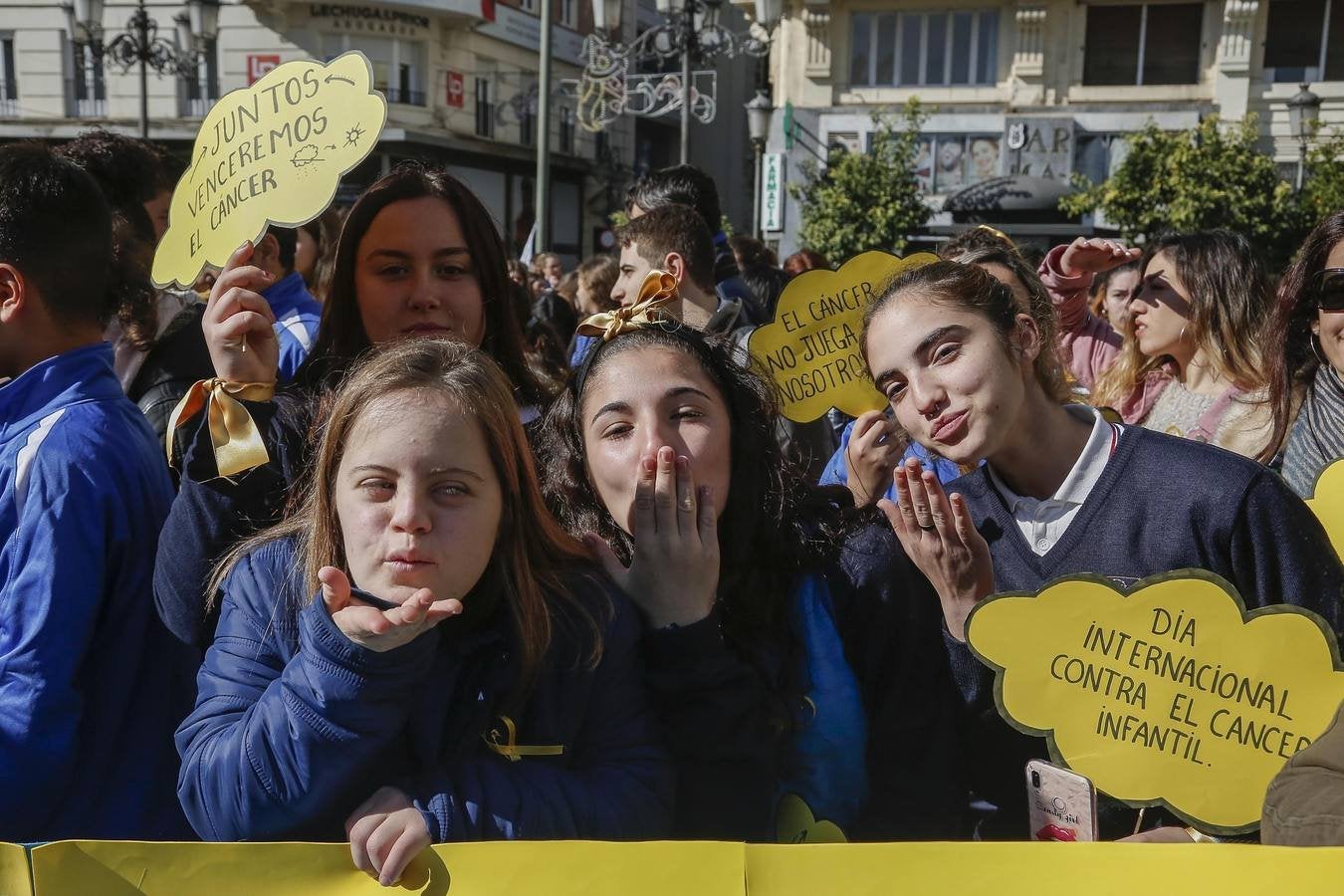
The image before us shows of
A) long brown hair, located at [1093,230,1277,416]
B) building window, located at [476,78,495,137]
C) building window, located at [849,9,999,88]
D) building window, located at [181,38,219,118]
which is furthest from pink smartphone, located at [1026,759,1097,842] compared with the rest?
building window, located at [476,78,495,137]

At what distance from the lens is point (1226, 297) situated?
3.81 meters

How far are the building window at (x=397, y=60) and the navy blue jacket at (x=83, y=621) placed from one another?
1040 inches

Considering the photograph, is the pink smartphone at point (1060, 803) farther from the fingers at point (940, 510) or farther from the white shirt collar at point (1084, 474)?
the white shirt collar at point (1084, 474)

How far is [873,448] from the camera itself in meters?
2.59

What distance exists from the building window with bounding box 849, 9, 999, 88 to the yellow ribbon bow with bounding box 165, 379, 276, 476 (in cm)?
2154

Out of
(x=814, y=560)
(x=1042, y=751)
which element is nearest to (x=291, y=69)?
(x=814, y=560)

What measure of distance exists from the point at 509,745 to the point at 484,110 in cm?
2906

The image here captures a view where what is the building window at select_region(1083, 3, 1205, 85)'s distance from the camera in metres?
21.1

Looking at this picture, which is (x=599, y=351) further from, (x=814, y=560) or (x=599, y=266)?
(x=599, y=266)

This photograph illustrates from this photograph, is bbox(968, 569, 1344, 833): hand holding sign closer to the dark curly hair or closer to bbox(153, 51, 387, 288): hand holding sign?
the dark curly hair

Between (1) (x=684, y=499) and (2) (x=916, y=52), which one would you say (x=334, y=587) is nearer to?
(1) (x=684, y=499)

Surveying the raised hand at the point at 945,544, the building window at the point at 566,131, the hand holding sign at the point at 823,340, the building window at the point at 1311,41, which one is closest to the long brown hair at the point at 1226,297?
the hand holding sign at the point at 823,340

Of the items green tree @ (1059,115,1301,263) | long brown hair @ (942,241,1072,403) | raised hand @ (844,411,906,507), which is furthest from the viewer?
green tree @ (1059,115,1301,263)

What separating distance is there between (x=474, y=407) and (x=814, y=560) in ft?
2.28
